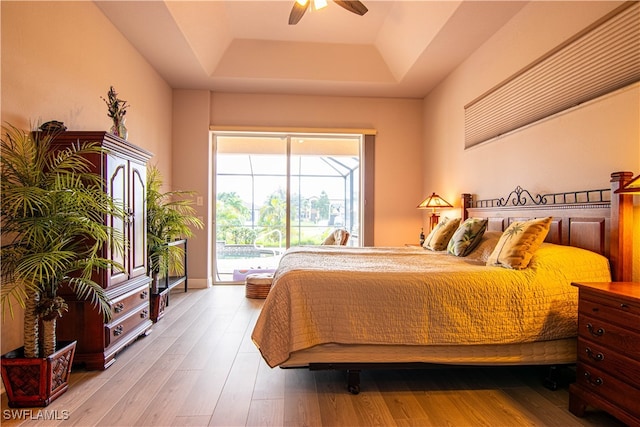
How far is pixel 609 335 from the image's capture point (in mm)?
1527

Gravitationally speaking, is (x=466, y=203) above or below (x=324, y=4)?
below

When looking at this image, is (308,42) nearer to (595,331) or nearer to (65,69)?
(65,69)

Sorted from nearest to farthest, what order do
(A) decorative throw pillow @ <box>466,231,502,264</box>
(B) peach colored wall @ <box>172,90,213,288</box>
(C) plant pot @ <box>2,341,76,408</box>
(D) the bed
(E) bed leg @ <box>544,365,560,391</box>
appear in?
(C) plant pot @ <box>2,341,76,408</box>
(D) the bed
(E) bed leg @ <box>544,365,560,391</box>
(A) decorative throw pillow @ <box>466,231,502,264</box>
(B) peach colored wall @ <box>172,90,213,288</box>

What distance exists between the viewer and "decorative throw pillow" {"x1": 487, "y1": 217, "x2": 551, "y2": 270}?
1952 mm

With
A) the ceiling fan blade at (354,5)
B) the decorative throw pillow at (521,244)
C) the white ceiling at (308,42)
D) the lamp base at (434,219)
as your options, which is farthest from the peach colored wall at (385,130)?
the decorative throw pillow at (521,244)

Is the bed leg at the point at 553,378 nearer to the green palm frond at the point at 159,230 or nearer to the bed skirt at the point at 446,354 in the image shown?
the bed skirt at the point at 446,354

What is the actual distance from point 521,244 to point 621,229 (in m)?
0.52

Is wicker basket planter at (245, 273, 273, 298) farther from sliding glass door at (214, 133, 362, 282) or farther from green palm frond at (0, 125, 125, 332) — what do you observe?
green palm frond at (0, 125, 125, 332)

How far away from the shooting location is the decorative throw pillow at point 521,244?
1952 mm

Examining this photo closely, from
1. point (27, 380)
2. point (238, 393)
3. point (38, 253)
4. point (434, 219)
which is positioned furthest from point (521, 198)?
point (27, 380)

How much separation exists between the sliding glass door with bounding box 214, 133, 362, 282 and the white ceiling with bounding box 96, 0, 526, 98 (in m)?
→ 0.79

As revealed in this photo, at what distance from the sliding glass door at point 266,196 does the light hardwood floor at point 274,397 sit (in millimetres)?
2537

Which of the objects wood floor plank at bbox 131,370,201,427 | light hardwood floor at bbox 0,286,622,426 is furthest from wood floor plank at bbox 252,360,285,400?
wood floor plank at bbox 131,370,201,427

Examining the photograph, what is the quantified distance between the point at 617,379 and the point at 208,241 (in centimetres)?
436
